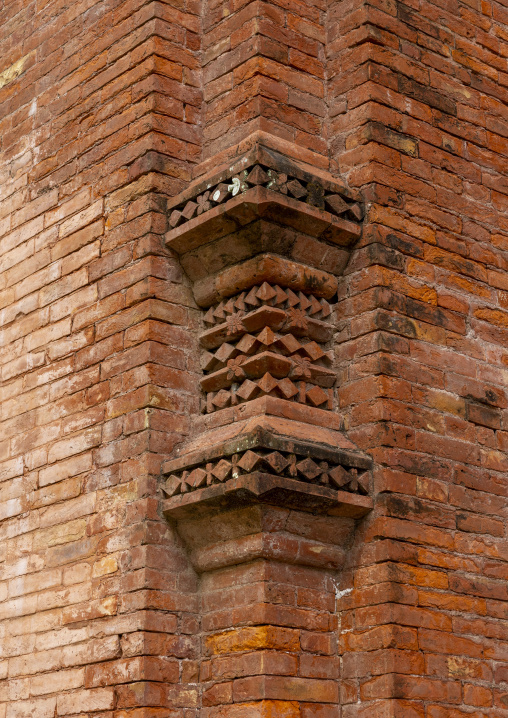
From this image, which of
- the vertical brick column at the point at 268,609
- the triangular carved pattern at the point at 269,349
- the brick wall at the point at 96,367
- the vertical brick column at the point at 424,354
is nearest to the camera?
the vertical brick column at the point at 268,609

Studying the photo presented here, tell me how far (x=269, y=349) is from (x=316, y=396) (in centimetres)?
34

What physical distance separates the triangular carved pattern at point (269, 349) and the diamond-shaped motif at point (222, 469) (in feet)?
1.30

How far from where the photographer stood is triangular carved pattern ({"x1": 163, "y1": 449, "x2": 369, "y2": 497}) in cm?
442

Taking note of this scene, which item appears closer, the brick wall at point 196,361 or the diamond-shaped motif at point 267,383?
the brick wall at point 196,361

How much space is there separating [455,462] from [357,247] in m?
1.21

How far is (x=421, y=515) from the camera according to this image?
4660mm

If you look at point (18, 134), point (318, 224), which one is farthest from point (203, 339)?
point (18, 134)

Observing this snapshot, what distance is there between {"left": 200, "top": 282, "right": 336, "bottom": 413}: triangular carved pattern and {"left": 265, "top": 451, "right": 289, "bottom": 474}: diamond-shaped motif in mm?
399

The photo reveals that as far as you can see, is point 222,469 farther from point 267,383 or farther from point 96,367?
point 96,367

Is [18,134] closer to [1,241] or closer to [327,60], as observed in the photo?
[1,241]

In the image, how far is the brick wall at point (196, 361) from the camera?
454 centimetres

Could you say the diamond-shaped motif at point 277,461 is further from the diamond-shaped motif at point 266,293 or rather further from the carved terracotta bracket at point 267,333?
the diamond-shaped motif at point 266,293

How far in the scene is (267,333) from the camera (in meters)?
4.79

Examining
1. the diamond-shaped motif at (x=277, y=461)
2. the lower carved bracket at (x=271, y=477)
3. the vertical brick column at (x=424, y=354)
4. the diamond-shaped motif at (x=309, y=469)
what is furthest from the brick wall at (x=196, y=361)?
the diamond-shaped motif at (x=277, y=461)
